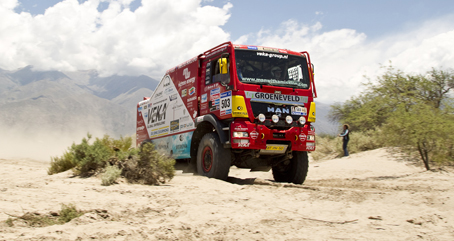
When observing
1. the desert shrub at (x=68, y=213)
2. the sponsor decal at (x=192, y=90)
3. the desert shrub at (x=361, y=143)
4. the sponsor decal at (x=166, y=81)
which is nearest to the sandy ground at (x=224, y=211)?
the desert shrub at (x=68, y=213)

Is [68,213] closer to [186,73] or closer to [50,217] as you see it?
[50,217]

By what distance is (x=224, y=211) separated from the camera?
242 inches

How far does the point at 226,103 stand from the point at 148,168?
93.8 inches

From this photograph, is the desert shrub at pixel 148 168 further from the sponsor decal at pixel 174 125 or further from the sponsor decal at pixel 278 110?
the sponsor decal at pixel 174 125

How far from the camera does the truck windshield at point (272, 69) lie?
9.77 meters

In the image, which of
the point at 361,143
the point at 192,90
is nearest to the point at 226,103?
the point at 192,90

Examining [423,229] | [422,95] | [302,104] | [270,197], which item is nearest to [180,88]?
[302,104]

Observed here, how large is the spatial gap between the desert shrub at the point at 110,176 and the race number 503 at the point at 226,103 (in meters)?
2.80

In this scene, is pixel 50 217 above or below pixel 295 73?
below

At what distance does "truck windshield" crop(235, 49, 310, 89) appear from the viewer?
9766 mm

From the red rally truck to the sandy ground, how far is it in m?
1.24

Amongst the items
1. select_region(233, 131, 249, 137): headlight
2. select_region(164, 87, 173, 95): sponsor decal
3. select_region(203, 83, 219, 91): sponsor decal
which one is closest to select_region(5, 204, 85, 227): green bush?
select_region(233, 131, 249, 137): headlight

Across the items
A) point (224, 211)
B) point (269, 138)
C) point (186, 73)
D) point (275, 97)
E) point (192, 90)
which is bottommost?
point (224, 211)

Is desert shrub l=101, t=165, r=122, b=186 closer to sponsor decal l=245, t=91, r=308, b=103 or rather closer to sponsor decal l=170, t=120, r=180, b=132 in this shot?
sponsor decal l=245, t=91, r=308, b=103
